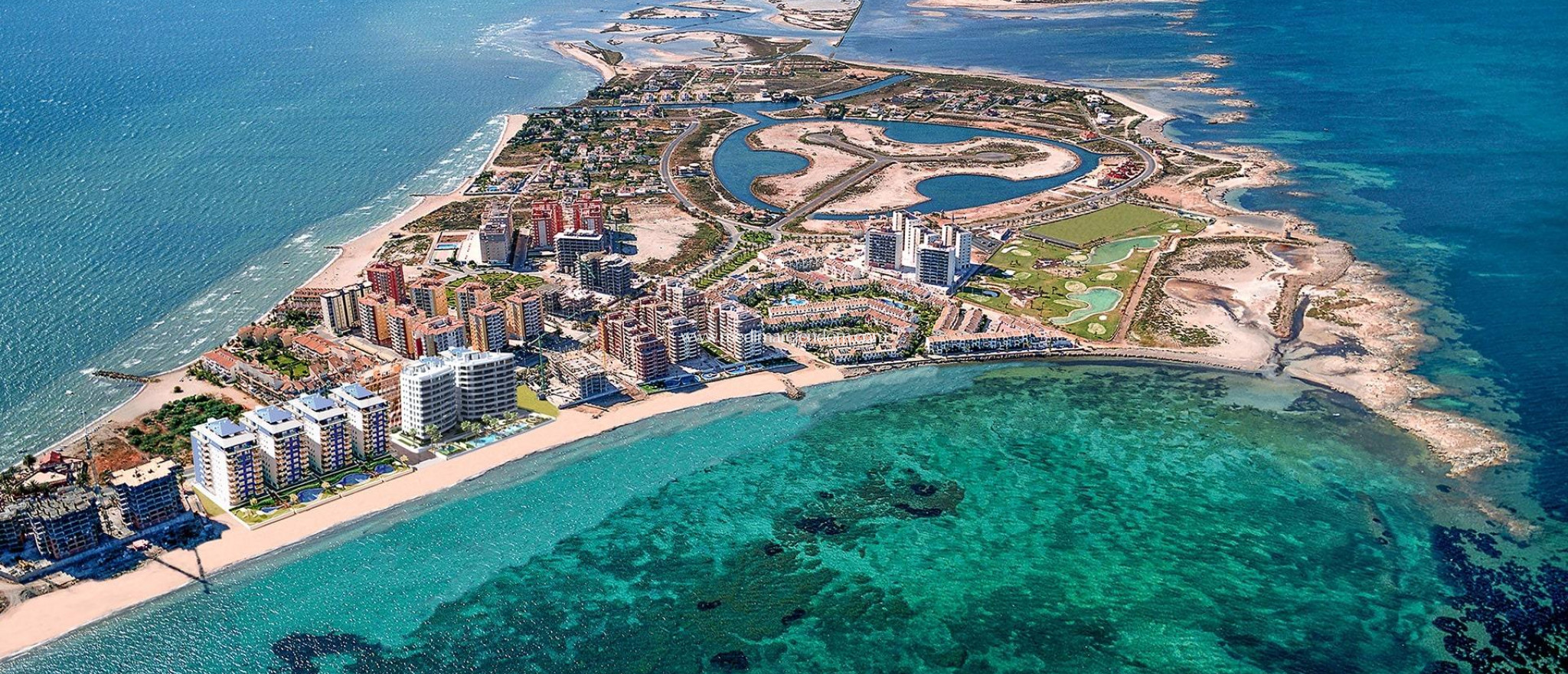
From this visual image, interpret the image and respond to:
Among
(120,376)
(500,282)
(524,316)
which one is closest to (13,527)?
(120,376)

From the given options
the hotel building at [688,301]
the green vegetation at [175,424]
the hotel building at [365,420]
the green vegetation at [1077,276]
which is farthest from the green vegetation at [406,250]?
the green vegetation at [1077,276]

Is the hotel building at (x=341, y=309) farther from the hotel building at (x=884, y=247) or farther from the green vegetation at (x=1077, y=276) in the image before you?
the green vegetation at (x=1077, y=276)

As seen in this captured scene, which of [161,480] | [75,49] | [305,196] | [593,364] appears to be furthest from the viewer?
[75,49]

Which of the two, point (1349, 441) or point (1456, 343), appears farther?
point (1456, 343)

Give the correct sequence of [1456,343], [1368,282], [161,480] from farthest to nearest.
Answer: [1368,282], [1456,343], [161,480]

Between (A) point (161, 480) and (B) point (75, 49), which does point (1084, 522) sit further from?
(B) point (75, 49)

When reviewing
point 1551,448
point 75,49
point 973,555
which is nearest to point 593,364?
point 973,555

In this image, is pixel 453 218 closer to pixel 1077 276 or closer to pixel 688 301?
pixel 688 301

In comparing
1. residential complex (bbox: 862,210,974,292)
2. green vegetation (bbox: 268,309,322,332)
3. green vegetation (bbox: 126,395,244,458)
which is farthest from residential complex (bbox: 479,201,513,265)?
residential complex (bbox: 862,210,974,292)
